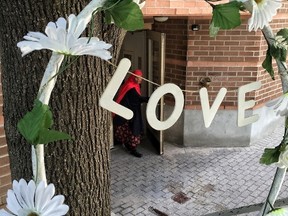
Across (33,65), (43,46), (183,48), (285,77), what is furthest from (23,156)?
(183,48)

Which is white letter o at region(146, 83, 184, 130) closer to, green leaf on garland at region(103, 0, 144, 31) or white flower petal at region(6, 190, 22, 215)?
green leaf on garland at region(103, 0, 144, 31)

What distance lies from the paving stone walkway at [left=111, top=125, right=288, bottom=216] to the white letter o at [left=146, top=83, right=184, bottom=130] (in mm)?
3399

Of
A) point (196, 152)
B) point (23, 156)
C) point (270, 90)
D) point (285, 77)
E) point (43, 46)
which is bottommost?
point (196, 152)

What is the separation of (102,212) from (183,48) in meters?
4.64

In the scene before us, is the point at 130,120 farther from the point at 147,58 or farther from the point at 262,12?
the point at 262,12

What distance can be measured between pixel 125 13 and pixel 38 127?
332 mm

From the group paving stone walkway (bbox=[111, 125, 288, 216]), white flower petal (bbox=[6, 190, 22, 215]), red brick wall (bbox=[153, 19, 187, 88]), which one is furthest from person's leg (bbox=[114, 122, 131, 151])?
white flower petal (bbox=[6, 190, 22, 215])

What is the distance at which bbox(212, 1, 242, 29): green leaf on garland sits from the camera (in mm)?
891

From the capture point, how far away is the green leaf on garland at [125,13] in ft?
2.73

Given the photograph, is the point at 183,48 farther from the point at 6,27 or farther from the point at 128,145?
the point at 6,27

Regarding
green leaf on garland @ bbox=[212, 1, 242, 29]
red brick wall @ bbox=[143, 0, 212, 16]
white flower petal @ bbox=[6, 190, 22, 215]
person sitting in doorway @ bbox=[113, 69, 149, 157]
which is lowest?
person sitting in doorway @ bbox=[113, 69, 149, 157]

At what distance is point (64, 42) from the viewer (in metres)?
0.72

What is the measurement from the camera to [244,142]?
6.37 metres

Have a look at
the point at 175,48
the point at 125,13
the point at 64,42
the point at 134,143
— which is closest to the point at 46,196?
the point at 64,42
